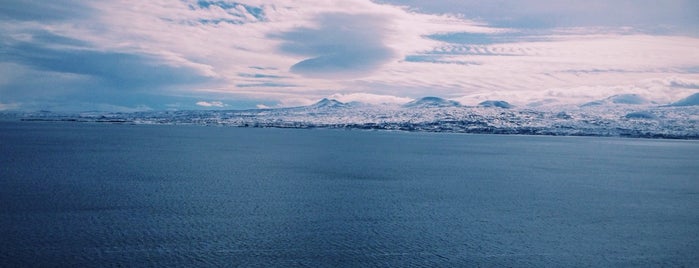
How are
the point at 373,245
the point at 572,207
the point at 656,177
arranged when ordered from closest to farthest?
the point at 373,245 < the point at 572,207 < the point at 656,177

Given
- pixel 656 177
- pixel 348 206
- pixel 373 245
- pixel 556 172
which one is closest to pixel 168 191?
pixel 348 206

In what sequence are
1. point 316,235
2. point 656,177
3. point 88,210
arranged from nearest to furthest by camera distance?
point 316,235 → point 88,210 → point 656,177

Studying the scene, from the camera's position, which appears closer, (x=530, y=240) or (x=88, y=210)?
(x=530, y=240)

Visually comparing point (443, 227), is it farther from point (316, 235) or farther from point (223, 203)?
point (223, 203)

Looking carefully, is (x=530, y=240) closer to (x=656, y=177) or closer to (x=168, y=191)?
(x=168, y=191)

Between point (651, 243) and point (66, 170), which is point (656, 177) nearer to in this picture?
point (651, 243)

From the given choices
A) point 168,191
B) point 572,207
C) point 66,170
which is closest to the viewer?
A: point 572,207

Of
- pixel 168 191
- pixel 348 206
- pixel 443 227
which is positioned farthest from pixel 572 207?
pixel 168 191

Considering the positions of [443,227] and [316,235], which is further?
[443,227]

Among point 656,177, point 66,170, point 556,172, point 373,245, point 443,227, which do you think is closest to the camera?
point 373,245
